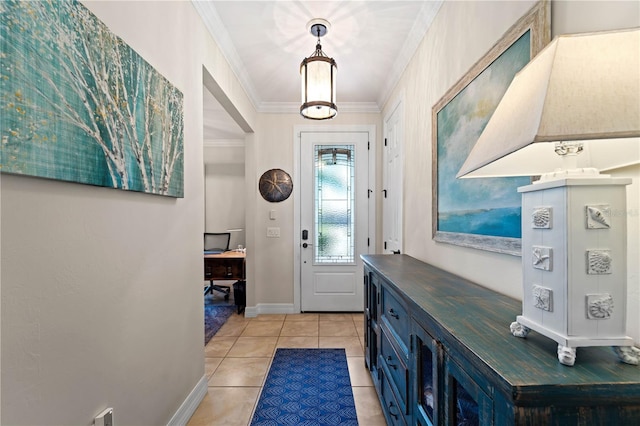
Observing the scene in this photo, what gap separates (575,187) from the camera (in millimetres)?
611

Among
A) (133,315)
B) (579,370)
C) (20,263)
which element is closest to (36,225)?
(20,263)

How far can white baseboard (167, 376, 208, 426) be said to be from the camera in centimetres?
172

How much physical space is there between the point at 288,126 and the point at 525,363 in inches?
143

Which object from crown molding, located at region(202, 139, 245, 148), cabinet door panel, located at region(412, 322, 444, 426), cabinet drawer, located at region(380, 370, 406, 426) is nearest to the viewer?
cabinet door panel, located at region(412, 322, 444, 426)

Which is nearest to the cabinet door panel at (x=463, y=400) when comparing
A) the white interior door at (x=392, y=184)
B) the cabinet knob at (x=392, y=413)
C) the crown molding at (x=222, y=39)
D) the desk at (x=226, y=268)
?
the cabinet knob at (x=392, y=413)

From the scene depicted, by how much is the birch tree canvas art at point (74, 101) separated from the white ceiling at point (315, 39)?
1038 mm

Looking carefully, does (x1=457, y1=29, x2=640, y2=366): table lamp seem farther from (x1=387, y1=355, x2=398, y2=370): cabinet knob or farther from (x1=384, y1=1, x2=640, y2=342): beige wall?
(x1=387, y1=355, x2=398, y2=370): cabinet knob

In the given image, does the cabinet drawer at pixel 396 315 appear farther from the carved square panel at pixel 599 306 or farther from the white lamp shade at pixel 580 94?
the white lamp shade at pixel 580 94

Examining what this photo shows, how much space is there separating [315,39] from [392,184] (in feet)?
5.12

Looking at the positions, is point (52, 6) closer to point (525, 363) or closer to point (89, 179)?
point (89, 179)

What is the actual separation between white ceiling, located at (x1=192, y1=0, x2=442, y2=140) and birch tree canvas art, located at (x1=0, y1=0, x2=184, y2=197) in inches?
40.9

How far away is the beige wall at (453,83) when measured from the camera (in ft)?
2.56

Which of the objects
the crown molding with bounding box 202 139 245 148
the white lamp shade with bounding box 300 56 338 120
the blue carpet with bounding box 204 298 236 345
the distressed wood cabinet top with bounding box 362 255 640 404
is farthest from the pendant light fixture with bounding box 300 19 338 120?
the crown molding with bounding box 202 139 245 148

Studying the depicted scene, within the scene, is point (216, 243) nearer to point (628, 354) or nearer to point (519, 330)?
point (519, 330)
